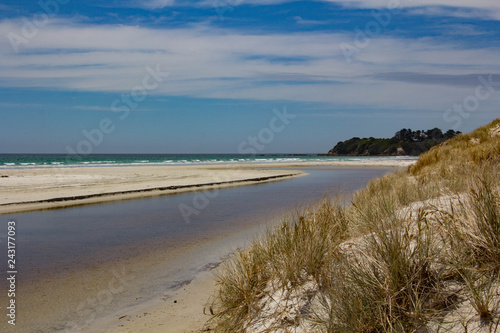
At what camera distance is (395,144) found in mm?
137250

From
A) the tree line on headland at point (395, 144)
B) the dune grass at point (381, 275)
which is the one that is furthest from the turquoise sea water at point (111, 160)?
the dune grass at point (381, 275)

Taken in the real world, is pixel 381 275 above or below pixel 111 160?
below

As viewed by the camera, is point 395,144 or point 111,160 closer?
point 111,160

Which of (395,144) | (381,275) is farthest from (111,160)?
(395,144)

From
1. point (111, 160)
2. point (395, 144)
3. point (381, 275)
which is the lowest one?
point (381, 275)

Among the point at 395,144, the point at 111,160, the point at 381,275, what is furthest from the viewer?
the point at 395,144

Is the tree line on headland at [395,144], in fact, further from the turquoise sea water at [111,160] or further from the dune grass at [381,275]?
the dune grass at [381,275]

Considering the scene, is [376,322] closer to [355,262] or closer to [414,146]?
[355,262]

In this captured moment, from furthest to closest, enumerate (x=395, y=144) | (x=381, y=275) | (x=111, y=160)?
1. (x=395, y=144)
2. (x=111, y=160)
3. (x=381, y=275)

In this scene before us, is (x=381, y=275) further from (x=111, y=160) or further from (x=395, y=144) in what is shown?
(x=395, y=144)

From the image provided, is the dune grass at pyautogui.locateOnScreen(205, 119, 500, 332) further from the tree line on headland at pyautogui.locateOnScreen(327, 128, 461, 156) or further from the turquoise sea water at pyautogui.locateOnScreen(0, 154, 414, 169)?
the tree line on headland at pyautogui.locateOnScreen(327, 128, 461, 156)

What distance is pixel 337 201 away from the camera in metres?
6.16

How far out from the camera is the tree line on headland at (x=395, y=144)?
121 meters


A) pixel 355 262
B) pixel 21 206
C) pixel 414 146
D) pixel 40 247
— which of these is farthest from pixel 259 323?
pixel 414 146
